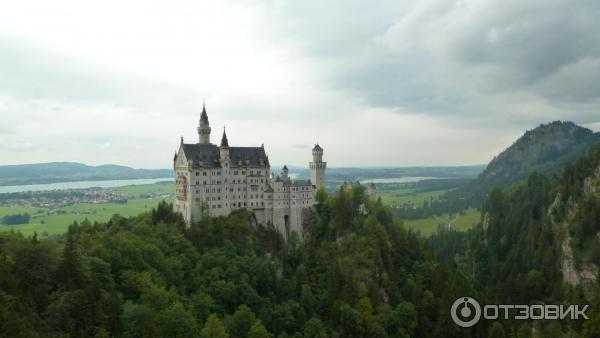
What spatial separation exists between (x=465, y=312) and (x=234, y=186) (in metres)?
52.8

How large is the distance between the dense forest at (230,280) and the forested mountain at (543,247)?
68.5ft

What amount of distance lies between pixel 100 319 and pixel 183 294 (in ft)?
65.3

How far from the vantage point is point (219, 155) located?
97.6 metres

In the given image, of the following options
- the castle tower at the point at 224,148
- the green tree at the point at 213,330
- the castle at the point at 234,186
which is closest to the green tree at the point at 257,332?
the green tree at the point at 213,330

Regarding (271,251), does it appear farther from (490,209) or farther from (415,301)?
(490,209)

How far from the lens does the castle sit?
92.2 metres

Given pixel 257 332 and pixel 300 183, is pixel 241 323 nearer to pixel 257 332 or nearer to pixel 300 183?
pixel 257 332

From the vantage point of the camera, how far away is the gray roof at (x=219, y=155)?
9406 cm

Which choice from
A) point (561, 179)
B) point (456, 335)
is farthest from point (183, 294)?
point (561, 179)

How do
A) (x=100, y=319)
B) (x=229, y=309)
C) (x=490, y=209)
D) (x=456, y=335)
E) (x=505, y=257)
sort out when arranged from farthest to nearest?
(x=490, y=209) → (x=505, y=257) → (x=456, y=335) → (x=229, y=309) → (x=100, y=319)

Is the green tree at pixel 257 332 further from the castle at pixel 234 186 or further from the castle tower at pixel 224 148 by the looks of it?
the castle tower at pixel 224 148

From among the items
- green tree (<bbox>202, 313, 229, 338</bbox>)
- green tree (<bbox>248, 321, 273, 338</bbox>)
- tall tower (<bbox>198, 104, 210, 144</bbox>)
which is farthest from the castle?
green tree (<bbox>202, 313, 229, 338</bbox>)

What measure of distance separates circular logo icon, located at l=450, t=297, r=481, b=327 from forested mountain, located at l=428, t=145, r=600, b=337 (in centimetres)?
597

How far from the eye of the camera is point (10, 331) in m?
40.4
